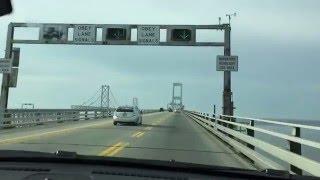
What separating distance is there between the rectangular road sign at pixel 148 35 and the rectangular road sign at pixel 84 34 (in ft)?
9.94

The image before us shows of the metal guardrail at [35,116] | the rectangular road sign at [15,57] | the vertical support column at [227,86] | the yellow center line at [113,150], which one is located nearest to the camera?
the yellow center line at [113,150]

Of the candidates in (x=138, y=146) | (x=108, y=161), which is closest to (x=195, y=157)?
(x=138, y=146)

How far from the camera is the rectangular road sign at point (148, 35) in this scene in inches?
1633

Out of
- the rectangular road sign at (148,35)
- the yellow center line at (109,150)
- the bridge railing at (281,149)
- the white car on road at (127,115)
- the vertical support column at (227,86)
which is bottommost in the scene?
the yellow center line at (109,150)

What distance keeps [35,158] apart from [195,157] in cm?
1245

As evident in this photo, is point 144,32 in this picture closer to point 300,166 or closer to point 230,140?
point 230,140

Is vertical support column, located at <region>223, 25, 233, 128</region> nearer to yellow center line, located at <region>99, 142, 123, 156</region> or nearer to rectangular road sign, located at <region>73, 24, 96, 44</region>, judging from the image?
rectangular road sign, located at <region>73, 24, 96, 44</region>

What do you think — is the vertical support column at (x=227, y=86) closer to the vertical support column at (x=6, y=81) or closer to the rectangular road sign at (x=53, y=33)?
the rectangular road sign at (x=53, y=33)

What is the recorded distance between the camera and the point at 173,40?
135 feet

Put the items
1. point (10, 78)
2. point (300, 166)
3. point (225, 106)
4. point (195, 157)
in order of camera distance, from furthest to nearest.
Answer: point (10, 78), point (225, 106), point (195, 157), point (300, 166)

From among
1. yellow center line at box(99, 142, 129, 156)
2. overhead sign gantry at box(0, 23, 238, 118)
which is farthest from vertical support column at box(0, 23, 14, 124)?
yellow center line at box(99, 142, 129, 156)

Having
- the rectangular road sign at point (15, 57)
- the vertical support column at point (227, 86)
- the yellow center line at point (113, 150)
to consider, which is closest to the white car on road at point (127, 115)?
the vertical support column at point (227, 86)

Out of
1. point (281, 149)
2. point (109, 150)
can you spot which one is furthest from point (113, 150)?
point (281, 149)

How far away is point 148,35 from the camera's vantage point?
136 feet
